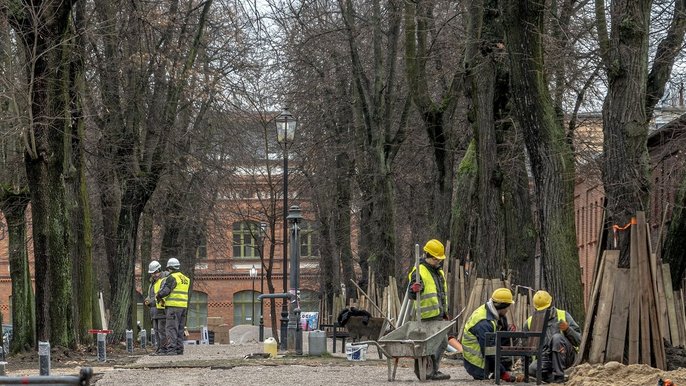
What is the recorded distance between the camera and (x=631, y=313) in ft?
53.2

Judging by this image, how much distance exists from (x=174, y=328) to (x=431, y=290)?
1106 cm

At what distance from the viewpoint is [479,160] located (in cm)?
2653

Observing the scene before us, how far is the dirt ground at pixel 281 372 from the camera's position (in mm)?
15438

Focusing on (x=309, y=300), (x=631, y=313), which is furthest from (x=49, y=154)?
(x=309, y=300)

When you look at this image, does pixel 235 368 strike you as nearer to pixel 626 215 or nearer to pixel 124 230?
pixel 626 215

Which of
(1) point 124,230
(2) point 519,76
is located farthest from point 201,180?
(2) point 519,76

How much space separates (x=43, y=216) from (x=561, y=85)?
32.7 ft

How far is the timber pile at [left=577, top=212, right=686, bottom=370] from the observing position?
16.2 meters

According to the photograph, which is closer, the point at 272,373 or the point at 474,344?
the point at 474,344

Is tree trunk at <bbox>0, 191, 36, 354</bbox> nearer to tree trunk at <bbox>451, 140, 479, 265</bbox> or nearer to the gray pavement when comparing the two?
the gray pavement

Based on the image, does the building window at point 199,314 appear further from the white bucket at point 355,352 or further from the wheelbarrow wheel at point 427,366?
the wheelbarrow wheel at point 427,366

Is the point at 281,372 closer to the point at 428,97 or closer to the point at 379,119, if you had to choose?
the point at 428,97

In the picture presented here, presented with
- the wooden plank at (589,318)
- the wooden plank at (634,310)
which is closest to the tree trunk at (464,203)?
the wooden plank at (589,318)

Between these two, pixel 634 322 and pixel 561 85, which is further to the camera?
pixel 561 85
